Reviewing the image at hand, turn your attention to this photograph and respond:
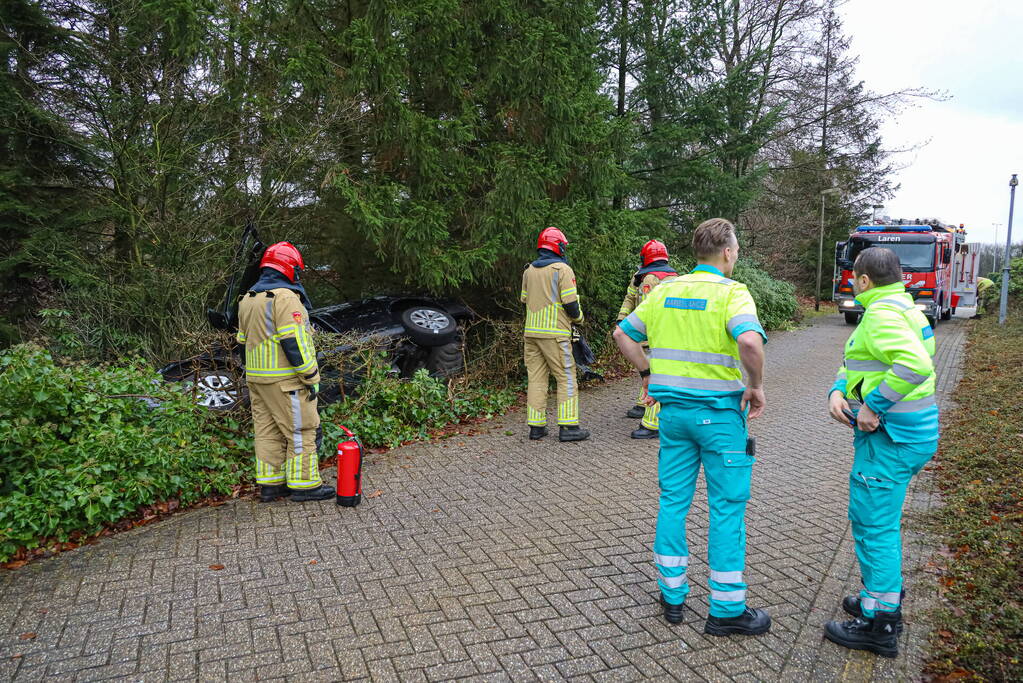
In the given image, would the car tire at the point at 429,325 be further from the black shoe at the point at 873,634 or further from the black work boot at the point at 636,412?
the black shoe at the point at 873,634

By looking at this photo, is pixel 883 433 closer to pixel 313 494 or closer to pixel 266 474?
pixel 313 494

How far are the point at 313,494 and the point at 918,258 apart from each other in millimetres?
17805

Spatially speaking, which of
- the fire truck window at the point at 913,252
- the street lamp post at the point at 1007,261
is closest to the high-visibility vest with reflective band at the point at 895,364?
the fire truck window at the point at 913,252

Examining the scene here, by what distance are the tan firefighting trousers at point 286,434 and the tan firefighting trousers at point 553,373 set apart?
2.52 meters

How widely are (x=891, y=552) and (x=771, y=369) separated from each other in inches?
356

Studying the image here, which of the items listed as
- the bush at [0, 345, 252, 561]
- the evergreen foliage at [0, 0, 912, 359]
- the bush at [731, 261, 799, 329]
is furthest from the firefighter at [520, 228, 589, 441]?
the bush at [731, 261, 799, 329]

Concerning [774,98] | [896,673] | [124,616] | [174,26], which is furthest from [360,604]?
[774,98]

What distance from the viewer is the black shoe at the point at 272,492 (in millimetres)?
5152

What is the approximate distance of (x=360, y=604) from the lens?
3.66 m

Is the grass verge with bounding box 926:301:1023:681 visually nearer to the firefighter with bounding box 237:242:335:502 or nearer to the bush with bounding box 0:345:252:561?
the firefighter with bounding box 237:242:335:502

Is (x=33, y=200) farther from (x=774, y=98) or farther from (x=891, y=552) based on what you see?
(x=774, y=98)

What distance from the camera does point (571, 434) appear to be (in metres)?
6.96

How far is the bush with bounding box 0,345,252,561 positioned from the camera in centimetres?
437

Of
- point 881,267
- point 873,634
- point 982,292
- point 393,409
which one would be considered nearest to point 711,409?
point 881,267
